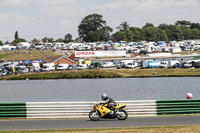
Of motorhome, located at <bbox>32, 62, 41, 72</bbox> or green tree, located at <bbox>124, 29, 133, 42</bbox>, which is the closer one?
motorhome, located at <bbox>32, 62, 41, 72</bbox>

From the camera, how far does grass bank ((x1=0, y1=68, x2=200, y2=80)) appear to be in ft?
252

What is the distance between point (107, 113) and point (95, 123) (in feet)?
3.26

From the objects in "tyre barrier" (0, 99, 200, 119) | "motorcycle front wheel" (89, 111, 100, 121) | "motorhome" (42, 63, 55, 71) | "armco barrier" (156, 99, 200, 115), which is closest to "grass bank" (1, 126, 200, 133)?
"motorcycle front wheel" (89, 111, 100, 121)

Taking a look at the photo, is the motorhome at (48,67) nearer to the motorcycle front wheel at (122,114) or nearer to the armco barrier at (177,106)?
the armco barrier at (177,106)

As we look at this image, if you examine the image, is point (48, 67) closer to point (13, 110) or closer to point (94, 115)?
point (13, 110)

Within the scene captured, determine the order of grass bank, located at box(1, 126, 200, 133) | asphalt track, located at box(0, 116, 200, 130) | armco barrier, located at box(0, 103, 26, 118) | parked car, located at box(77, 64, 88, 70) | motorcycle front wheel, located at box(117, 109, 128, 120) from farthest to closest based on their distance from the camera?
1. parked car, located at box(77, 64, 88, 70)
2. armco barrier, located at box(0, 103, 26, 118)
3. motorcycle front wheel, located at box(117, 109, 128, 120)
4. asphalt track, located at box(0, 116, 200, 130)
5. grass bank, located at box(1, 126, 200, 133)

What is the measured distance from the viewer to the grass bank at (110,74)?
252ft

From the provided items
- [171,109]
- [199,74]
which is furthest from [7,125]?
[199,74]

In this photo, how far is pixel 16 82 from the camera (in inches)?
3209

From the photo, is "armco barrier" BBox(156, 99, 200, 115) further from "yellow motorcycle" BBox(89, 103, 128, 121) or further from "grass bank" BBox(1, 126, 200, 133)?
"grass bank" BBox(1, 126, 200, 133)

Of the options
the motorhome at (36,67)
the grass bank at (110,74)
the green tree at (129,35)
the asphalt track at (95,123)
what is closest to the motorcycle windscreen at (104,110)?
the asphalt track at (95,123)

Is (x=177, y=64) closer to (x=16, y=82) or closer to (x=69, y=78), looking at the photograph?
(x=69, y=78)

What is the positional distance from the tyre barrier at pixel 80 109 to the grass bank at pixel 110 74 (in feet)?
171

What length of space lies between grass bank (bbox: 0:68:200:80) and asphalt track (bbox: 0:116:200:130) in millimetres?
53958
